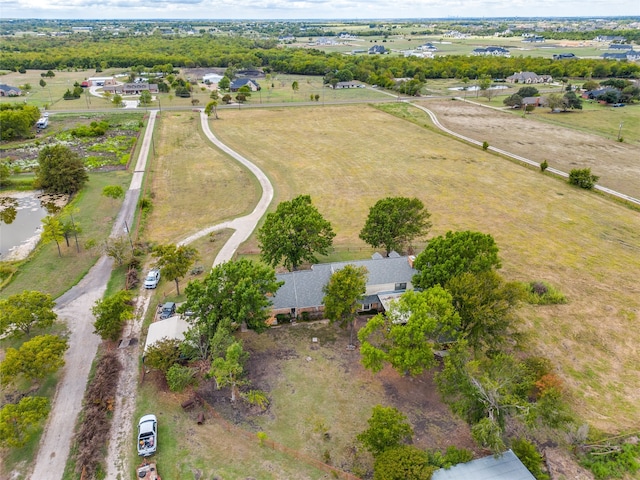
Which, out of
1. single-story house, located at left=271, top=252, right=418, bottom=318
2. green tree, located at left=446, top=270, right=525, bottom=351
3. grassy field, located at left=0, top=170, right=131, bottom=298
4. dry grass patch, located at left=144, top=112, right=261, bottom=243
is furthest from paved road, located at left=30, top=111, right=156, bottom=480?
green tree, located at left=446, top=270, right=525, bottom=351

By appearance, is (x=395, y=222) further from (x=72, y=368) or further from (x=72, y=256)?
(x=72, y=256)

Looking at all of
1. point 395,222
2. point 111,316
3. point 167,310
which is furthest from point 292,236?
point 111,316

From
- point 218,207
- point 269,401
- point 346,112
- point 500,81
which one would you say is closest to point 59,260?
point 218,207

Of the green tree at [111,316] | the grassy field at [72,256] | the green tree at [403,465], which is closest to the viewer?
the green tree at [403,465]

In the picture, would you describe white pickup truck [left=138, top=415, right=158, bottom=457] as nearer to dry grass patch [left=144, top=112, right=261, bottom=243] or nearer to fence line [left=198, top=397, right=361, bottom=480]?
fence line [left=198, top=397, right=361, bottom=480]

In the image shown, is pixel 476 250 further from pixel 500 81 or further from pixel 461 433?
pixel 500 81

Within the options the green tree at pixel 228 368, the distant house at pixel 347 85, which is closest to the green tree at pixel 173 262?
the green tree at pixel 228 368

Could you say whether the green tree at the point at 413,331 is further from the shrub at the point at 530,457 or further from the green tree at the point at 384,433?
the shrub at the point at 530,457
